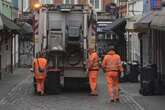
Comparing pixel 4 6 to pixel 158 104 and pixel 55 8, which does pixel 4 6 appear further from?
pixel 158 104

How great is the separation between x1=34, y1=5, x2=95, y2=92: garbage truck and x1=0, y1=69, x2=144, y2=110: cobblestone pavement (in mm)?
726

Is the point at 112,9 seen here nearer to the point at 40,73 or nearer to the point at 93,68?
the point at 93,68

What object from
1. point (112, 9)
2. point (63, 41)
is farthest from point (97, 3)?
point (63, 41)

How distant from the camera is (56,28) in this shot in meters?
23.2

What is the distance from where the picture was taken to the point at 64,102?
19484 millimetres

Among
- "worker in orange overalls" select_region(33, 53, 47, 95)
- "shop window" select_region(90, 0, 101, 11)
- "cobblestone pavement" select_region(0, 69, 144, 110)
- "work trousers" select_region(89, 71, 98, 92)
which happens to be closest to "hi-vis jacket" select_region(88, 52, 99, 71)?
"work trousers" select_region(89, 71, 98, 92)

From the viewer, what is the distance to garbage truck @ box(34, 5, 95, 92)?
2277 cm

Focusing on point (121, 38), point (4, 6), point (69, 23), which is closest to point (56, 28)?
point (69, 23)

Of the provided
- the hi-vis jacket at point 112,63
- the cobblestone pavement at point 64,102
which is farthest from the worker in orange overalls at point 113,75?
the cobblestone pavement at point 64,102

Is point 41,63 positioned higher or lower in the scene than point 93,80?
higher

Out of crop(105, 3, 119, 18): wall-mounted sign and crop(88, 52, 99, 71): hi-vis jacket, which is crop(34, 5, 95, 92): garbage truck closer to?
crop(88, 52, 99, 71): hi-vis jacket

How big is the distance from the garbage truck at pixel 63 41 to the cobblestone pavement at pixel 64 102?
0.73 m

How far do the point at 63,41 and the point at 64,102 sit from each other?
3879 millimetres

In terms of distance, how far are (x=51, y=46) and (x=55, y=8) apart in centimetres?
155
